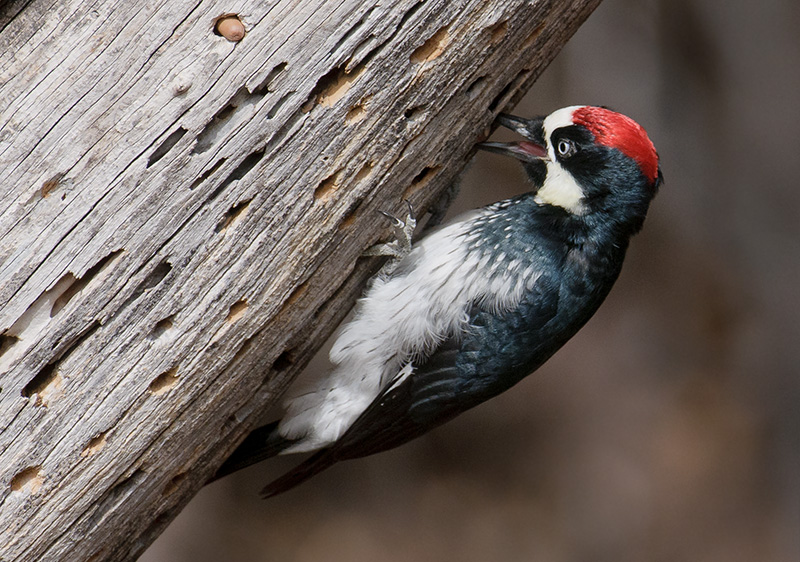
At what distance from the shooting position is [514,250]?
6.89 feet

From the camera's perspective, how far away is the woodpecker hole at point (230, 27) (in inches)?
64.0

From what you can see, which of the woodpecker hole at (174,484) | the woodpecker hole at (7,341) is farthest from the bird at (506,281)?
the woodpecker hole at (7,341)

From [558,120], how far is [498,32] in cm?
38


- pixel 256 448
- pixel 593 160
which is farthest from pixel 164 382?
pixel 593 160

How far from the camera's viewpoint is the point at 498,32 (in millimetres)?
1837

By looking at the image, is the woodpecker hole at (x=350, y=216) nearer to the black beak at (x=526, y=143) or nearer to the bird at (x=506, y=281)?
the bird at (x=506, y=281)

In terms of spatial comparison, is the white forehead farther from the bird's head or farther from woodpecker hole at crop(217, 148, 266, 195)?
woodpecker hole at crop(217, 148, 266, 195)

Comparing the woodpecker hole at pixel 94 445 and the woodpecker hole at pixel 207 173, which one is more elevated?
the woodpecker hole at pixel 207 173

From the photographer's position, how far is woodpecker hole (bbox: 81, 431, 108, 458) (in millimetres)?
1655

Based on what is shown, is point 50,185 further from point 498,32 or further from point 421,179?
point 498,32

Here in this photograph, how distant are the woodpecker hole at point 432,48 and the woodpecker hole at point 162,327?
31.1 inches

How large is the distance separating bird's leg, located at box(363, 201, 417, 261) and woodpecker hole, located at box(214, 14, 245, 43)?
556 millimetres

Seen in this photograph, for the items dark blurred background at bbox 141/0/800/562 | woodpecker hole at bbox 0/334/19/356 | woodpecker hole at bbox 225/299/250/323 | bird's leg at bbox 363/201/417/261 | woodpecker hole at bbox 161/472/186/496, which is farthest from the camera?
dark blurred background at bbox 141/0/800/562

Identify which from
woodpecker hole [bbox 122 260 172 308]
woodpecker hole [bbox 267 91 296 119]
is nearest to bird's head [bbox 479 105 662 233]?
woodpecker hole [bbox 267 91 296 119]
